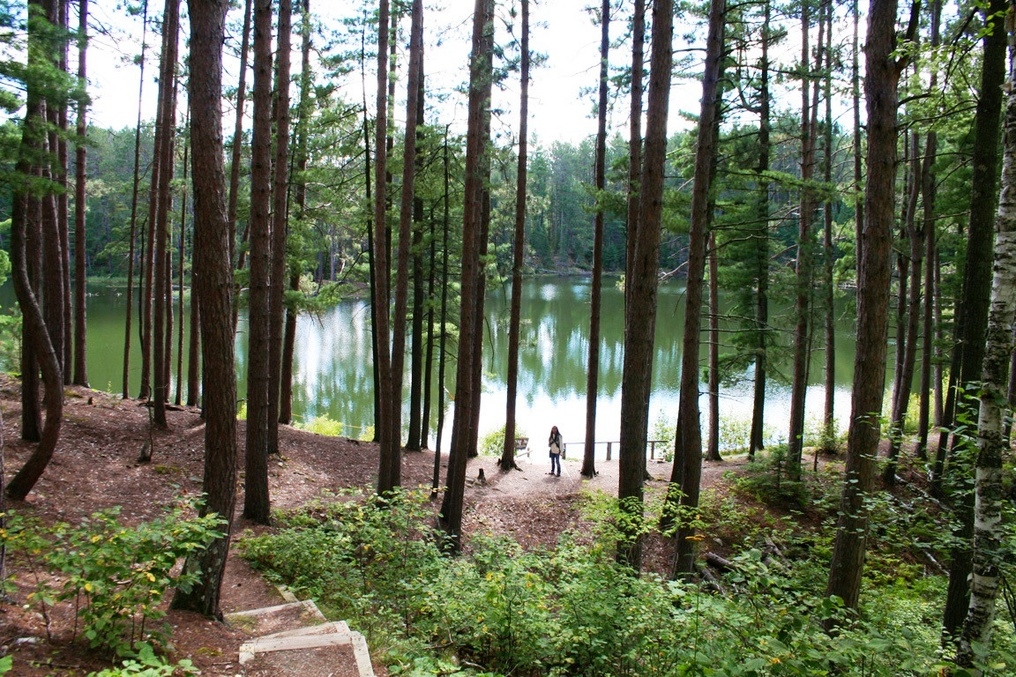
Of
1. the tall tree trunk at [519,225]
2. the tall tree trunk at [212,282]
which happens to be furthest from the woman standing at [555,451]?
the tall tree trunk at [212,282]

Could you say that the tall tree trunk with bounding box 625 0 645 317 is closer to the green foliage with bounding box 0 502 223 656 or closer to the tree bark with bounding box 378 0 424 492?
the tree bark with bounding box 378 0 424 492

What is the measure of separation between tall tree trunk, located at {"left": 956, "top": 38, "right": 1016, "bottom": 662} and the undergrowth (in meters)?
0.36

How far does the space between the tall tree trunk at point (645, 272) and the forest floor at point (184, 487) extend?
124 centimetres

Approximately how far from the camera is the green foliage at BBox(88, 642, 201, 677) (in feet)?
9.57

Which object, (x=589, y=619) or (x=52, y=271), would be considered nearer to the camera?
(x=589, y=619)

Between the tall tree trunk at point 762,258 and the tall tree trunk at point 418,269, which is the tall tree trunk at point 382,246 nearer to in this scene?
the tall tree trunk at point 418,269

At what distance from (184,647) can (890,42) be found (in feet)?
23.0

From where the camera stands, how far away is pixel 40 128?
6195 millimetres

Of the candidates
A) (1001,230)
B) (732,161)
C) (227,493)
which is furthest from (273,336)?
(1001,230)

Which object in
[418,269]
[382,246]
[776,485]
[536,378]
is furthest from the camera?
[536,378]

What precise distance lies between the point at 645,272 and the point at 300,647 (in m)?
4.92

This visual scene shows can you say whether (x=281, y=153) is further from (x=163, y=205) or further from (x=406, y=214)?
(x=163, y=205)

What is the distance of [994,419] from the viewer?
359cm

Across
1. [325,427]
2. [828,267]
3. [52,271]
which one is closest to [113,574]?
[52,271]
